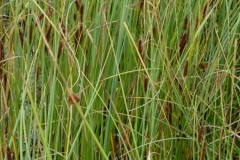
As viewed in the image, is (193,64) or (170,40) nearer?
(193,64)

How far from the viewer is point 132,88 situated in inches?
63.4

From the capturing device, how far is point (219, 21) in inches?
76.7

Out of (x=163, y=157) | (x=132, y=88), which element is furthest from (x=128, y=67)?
(x=163, y=157)

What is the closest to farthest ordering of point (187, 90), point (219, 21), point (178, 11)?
point (187, 90) → point (178, 11) → point (219, 21)

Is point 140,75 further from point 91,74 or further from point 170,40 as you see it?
point 170,40

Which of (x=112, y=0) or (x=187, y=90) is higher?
(x=112, y=0)

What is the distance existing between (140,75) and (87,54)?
0.61 feet

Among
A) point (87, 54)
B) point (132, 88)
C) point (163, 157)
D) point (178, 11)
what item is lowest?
point (163, 157)

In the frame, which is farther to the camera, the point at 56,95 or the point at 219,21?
the point at 219,21

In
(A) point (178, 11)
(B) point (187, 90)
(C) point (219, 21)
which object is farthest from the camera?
(C) point (219, 21)

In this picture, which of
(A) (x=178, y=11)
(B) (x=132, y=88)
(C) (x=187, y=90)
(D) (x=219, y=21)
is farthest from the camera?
(D) (x=219, y=21)

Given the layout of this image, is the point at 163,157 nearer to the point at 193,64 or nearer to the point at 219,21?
the point at 193,64

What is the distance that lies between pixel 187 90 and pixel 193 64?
0.52ft

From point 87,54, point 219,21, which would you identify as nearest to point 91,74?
point 87,54
